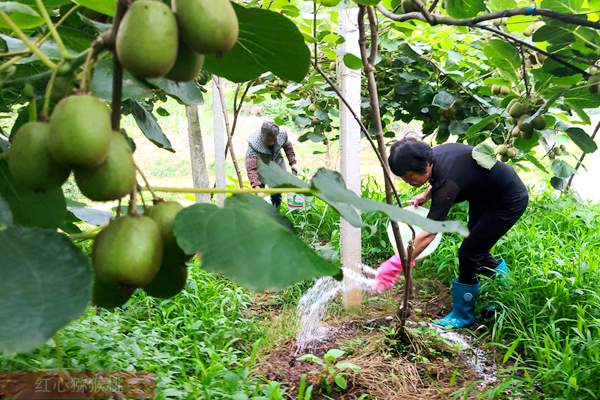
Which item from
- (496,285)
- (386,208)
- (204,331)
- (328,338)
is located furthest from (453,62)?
(386,208)

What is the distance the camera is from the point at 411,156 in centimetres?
324

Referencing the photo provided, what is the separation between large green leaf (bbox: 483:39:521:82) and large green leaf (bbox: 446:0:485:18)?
286 millimetres

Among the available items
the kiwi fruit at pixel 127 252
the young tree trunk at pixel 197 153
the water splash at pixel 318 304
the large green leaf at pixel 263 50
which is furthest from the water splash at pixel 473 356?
the kiwi fruit at pixel 127 252

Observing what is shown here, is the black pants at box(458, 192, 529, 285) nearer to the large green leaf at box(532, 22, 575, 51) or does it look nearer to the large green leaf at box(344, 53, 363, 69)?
the large green leaf at box(344, 53, 363, 69)

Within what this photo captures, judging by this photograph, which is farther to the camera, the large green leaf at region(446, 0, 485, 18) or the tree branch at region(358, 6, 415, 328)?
the tree branch at region(358, 6, 415, 328)

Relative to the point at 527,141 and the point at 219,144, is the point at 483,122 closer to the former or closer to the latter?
the point at 527,141

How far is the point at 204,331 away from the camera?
3.27 m

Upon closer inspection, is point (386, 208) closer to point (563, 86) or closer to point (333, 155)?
point (563, 86)

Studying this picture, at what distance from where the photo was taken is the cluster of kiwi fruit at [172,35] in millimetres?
550

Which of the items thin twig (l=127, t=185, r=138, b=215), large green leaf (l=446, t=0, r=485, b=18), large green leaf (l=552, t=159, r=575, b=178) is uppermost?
large green leaf (l=446, t=0, r=485, b=18)

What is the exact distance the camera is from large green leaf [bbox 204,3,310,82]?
85 cm

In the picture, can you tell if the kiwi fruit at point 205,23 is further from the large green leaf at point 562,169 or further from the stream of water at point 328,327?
the large green leaf at point 562,169

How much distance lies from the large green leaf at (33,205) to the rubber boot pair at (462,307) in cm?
323

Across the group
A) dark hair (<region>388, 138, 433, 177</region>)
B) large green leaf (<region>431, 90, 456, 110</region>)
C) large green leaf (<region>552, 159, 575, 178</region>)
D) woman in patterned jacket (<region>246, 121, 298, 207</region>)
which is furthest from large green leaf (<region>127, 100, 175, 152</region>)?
woman in patterned jacket (<region>246, 121, 298, 207</region>)
